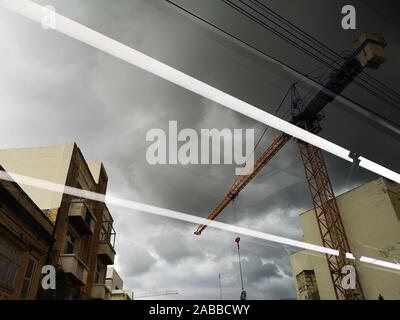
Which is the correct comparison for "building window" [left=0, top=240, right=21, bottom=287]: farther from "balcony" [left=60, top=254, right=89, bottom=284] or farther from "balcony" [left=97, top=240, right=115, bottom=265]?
"balcony" [left=97, top=240, right=115, bottom=265]

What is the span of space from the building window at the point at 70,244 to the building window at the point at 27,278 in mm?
3383

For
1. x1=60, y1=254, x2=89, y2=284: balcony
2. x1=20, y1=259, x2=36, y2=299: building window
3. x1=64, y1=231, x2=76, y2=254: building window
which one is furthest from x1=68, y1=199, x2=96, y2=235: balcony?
x1=20, y1=259, x2=36, y2=299: building window

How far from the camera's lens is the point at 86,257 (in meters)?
17.6

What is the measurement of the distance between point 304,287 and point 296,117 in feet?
63.0

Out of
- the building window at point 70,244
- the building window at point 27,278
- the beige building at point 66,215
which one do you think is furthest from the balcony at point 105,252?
the building window at point 27,278

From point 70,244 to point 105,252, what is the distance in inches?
163

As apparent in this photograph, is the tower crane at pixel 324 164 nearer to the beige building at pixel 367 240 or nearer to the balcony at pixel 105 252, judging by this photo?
the beige building at pixel 367 240

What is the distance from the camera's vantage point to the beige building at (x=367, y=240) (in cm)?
2330

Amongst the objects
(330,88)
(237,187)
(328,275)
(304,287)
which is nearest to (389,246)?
(328,275)

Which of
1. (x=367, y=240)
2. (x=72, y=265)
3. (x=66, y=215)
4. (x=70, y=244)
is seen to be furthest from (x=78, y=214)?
(x=367, y=240)

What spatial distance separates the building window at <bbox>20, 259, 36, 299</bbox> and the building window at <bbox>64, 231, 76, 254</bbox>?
133 inches

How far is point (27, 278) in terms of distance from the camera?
11.2 metres
